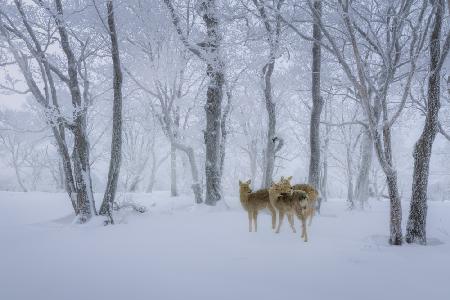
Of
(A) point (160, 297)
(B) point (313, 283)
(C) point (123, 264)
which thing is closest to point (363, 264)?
(B) point (313, 283)

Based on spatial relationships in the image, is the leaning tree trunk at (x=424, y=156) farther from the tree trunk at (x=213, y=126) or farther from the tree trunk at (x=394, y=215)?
the tree trunk at (x=213, y=126)

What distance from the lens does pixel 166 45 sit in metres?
12.5

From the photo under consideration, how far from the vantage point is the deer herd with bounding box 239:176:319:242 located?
249 inches

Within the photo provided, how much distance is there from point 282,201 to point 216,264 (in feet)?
8.26

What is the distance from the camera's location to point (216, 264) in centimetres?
465

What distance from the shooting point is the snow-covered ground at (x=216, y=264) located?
12.1 feet

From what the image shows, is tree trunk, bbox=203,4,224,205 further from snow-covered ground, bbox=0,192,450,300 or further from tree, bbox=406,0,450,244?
tree, bbox=406,0,450,244

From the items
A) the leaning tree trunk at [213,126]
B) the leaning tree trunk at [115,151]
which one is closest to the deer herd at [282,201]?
the leaning tree trunk at [115,151]

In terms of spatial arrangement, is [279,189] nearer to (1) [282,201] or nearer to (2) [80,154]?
(1) [282,201]

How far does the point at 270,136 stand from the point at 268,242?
705 centimetres

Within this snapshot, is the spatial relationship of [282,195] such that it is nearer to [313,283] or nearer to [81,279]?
[313,283]

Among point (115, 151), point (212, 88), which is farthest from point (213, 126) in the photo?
point (115, 151)

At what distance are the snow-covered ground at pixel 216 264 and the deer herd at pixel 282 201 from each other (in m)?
0.34

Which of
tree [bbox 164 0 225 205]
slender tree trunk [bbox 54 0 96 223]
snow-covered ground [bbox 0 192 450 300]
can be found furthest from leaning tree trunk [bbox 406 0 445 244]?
slender tree trunk [bbox 54 0 96 223]
